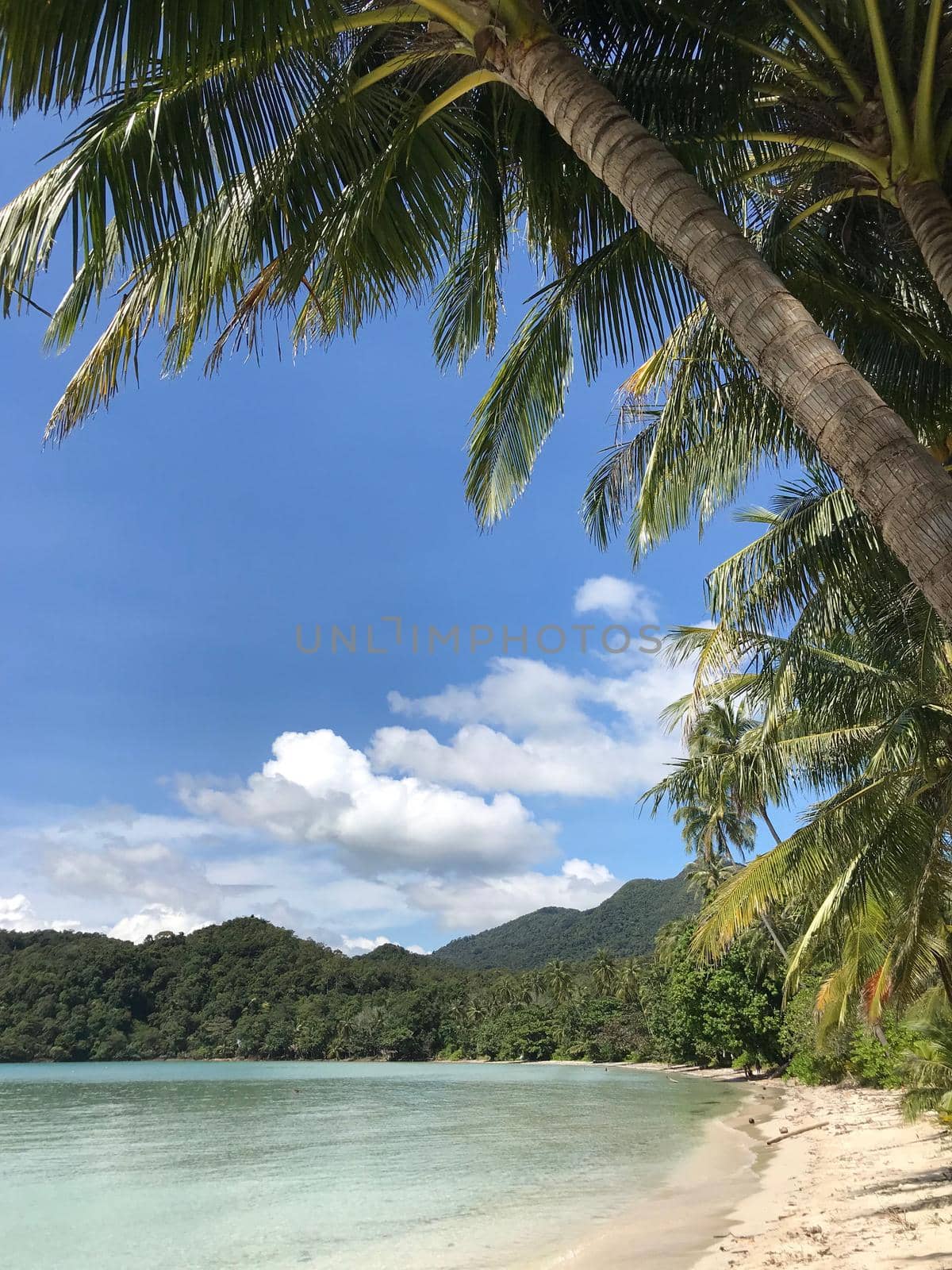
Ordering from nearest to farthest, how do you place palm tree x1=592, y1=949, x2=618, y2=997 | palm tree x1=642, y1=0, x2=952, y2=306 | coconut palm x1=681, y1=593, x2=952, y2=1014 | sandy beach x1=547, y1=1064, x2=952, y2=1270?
palm tree x1=642, y1=0, x2=952, y2=306, coconut palm x1=681, y1=593, x2=952, y2=1014, sandy beach x1=547, y1=1064, x2=952, y2=1270, palm tree x1=592, y1=949, x2=618, y2=997

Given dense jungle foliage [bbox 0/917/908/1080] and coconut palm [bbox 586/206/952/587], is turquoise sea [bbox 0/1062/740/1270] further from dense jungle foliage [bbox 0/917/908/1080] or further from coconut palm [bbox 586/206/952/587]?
dense jungle foliage [bbox 0/917/908/1080]

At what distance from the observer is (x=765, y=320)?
2510mm

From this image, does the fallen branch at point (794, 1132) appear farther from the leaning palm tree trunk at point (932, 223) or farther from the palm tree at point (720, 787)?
the leaning palm tree trunk at point (932, 223)

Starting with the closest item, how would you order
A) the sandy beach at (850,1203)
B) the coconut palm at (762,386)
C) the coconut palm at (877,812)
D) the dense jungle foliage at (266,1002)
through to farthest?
the coconut palm at (762,386) → the coconut palm at (877,812) → the sandy beach at (850,1203) → the dense jungle foliage at (266,1002)

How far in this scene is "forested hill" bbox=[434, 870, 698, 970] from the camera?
4092 inches

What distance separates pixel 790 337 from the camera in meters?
2.46

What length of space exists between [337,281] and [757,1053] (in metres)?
32.5

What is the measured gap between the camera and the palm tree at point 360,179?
96.8 inches

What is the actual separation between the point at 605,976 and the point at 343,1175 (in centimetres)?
4200

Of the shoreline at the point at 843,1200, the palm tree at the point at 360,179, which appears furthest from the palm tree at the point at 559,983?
the palm tree at the point at 360,179

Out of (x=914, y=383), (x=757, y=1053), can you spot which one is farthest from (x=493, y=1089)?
(x=914, y=383)

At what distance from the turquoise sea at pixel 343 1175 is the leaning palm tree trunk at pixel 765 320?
33.5 ft

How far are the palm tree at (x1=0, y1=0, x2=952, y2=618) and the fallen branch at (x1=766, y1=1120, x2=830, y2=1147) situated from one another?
1628 cm

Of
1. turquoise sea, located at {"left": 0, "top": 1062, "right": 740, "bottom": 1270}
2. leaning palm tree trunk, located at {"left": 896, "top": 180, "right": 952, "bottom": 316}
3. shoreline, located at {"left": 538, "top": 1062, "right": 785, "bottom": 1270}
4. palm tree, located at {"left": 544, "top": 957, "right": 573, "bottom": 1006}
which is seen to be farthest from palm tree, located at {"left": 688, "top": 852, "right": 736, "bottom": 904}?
palm tree, located at {"left": 544, "top": 957, "right": 573, "bottom": 1006}
